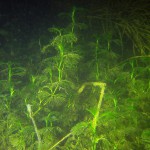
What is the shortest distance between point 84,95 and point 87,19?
296cm

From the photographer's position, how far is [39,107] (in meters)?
4.93

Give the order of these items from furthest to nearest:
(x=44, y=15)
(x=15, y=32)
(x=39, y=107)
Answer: (x=44, y=15) → (x=15, y=32) → (x=39, y=107)

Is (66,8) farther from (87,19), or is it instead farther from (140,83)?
(140,83)

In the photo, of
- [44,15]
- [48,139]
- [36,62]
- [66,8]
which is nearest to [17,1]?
[44,15]

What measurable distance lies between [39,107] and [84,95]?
64.7 inches

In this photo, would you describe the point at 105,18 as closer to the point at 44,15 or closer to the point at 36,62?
the point at 36,62

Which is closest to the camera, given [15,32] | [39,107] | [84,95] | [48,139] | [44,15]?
[48,139]

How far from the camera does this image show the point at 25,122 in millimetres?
5137

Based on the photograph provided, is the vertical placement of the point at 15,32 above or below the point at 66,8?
below

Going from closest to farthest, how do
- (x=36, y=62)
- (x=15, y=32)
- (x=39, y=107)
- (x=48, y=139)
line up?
(x=48, y=139), (x=39, y=107), (x=36, y=62), (x=15, y=32)

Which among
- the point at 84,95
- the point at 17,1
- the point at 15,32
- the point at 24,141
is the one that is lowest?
the point at 24,141

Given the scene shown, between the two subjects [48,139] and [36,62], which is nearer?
[48,139]

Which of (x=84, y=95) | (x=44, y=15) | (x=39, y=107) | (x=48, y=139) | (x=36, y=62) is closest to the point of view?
(x=48, y=139)

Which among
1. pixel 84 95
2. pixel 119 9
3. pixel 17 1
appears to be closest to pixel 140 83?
pixel 84 95
